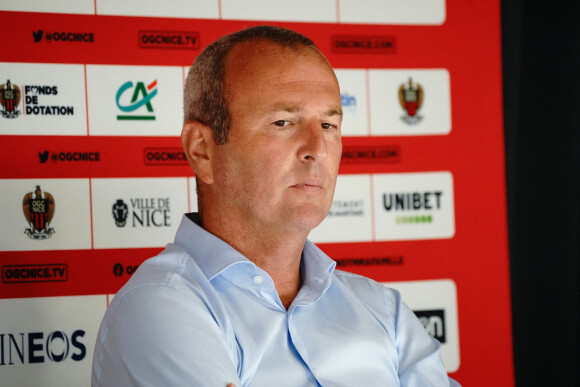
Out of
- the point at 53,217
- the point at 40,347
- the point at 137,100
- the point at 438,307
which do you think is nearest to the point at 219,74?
the point at 137,100

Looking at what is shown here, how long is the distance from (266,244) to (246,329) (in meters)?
0.24

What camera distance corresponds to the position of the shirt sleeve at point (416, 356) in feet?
5.33

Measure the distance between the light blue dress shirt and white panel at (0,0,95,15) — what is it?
109cm

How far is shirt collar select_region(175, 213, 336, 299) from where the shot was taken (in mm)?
1550

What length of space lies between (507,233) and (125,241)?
4.85ft

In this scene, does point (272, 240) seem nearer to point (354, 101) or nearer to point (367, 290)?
point (367, 290)

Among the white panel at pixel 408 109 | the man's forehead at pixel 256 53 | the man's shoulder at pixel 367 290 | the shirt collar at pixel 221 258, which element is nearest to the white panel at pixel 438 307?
the white panel at pixel 408 109

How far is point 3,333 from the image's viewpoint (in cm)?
220

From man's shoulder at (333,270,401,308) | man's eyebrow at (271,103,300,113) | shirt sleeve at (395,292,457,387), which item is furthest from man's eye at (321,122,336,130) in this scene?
shirt sleeve at (395,292,457,387)

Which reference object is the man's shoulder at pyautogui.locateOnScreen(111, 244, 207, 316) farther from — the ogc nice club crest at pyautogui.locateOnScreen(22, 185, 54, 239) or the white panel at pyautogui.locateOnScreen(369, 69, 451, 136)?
the white panel at pyautogui.locateOnScreen(369, 69, 451, 136)

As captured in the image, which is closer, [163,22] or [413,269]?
[163,22]

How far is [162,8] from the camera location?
243 cm

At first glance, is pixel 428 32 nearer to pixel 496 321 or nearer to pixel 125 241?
pixel 496 321

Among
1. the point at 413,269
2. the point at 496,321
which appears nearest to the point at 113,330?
the point at 413,269
